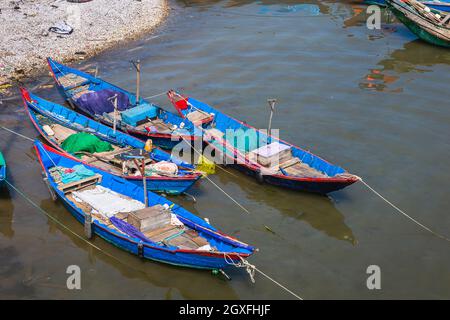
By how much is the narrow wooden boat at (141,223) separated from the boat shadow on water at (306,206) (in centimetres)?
436

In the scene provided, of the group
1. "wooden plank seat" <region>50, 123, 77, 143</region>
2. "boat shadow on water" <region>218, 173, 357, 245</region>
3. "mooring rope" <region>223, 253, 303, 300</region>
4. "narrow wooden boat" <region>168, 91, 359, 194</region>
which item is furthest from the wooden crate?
"wooden plank seat" <region>50, 123, 77, 143</region>

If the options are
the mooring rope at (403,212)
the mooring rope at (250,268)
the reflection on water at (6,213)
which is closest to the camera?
the mooring rope at (250,268)

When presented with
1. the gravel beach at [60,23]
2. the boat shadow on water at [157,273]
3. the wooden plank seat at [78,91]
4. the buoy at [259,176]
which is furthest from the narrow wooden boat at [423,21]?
the boat shadow on water at [157,273]

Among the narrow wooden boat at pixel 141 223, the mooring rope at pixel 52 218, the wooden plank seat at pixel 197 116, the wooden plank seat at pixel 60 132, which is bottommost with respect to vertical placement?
the mooring rope at pixel 52 218

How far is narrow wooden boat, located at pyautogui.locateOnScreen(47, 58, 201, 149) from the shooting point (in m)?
28.8

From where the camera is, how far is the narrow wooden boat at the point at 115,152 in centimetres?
2461

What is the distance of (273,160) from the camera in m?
25.5

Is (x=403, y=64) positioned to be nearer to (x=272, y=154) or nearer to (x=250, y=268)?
(x=272, y=154)

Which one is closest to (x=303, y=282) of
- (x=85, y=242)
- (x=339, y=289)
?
(x=339, y=289)

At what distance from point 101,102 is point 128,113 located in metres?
2.54

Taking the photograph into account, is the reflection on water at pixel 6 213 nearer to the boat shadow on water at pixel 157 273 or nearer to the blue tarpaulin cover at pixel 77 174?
the blue tarpaulin cover at pixel 77 174

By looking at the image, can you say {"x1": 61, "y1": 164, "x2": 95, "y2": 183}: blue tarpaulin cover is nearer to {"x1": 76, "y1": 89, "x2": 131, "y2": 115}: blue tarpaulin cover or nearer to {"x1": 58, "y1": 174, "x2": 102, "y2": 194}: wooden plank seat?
{"x1": 58, "y1": 174, "x2": 102, "y2": 194}: wooden plank seat

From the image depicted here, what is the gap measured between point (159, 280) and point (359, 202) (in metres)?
9.95

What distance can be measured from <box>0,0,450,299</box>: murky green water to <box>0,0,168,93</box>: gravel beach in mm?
1946
